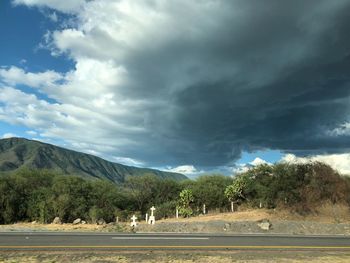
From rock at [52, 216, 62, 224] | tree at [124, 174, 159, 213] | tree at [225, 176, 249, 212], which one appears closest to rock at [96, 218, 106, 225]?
rock at [52, 216, 62, 224]

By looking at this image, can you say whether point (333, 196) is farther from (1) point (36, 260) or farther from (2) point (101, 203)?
(1) point (36, 260)

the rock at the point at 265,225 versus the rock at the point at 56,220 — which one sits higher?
the rock at the point at 56,220

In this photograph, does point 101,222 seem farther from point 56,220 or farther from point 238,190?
point 238,190

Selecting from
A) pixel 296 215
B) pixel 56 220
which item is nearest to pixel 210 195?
pixel 296 215

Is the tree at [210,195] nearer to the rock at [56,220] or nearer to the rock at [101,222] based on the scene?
the rock at [101,222]

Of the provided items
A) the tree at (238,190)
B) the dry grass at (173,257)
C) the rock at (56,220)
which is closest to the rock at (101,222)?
the rock at (56,220)

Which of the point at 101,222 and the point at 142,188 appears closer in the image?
the point at 101,222

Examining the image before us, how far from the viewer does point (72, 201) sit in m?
45.1

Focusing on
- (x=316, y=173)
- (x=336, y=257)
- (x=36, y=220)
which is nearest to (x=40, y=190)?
(x=36, y=220)

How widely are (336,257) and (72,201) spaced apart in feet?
115

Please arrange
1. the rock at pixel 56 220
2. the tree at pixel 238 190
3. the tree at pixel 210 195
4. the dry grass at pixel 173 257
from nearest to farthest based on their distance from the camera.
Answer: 1. the dry grass at pixel 173 257
2. the rock at pixel 56 220
3. the tree at pixel 238 190
4. the tree at pixel 210 195

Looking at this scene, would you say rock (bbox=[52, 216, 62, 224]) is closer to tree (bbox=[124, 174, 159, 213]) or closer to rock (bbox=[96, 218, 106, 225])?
rock (bbox=[96, 218, 106, 225])

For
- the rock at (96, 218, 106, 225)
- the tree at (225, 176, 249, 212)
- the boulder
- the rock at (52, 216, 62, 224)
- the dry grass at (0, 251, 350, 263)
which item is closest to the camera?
the dry grass at (0, 251, 350, 263)

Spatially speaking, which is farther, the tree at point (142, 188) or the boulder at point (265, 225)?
the tree at point (142, 188)
